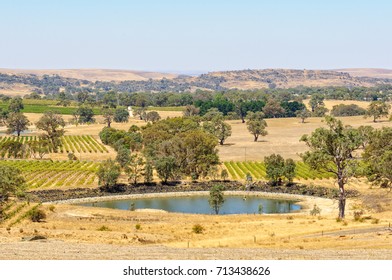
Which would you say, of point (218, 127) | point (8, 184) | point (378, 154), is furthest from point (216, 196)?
point (218, 127)

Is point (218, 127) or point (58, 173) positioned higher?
point (218, 127)

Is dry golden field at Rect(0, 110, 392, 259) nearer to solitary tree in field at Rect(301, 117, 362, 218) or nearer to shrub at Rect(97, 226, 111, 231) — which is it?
shrub at Rect(97, 226, 111, 231)

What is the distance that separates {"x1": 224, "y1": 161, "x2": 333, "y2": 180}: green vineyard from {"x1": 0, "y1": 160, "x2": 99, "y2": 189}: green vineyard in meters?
28.8

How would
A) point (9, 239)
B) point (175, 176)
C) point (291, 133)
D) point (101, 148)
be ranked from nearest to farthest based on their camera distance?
point (9, 239), point (175, 176), point (101, 148), point (291, 133)

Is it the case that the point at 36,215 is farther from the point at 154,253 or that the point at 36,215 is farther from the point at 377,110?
the point at 377,110

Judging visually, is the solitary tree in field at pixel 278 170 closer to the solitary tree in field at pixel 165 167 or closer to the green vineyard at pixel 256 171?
the green vineyard at pixel 256 171

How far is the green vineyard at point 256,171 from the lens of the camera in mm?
97488

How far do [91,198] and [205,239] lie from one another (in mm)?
47041

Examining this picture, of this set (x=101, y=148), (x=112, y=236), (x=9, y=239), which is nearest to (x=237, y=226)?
(x=112, y=236)

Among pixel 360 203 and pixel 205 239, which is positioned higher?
pixel 205 239

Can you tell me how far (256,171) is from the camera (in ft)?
349

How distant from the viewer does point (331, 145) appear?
50.1 meters

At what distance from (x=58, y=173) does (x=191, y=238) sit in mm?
65966

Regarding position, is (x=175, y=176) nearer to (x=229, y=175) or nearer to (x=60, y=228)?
(x=229, y=175)
